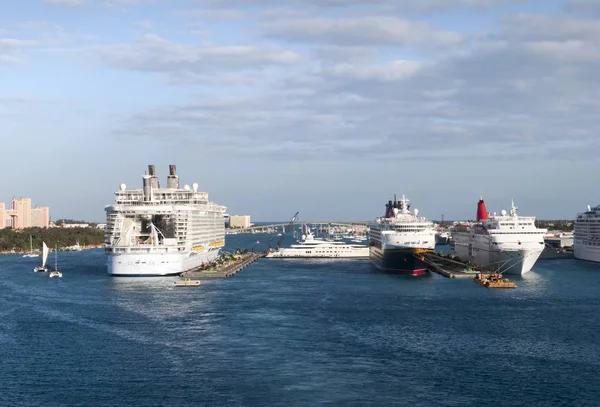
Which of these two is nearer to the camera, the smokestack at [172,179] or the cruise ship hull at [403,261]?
the cruise ship hull at [403,261]

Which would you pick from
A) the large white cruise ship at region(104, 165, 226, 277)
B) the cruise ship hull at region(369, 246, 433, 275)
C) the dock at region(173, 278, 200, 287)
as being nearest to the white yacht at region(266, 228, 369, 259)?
the large white cruise ship at region(104, 165, 226, 277)

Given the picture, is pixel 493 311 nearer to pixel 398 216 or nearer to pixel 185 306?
pixel 185 306

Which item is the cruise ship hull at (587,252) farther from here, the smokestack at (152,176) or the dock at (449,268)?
the smokestack at (152,176)

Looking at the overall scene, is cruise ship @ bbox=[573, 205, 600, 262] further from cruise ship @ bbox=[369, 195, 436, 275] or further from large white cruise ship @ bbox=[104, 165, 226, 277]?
large white cruise ship @ bbox=[104, 165, 226, 277]

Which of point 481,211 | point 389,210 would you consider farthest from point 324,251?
point 481,211

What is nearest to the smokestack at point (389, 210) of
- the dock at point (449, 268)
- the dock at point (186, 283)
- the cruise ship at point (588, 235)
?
the dock at point (449, 268)

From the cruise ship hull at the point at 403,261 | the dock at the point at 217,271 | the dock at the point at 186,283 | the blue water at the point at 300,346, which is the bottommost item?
the blue water at the point at 300,346

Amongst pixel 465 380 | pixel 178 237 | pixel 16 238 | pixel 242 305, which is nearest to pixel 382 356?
pixel 465 380

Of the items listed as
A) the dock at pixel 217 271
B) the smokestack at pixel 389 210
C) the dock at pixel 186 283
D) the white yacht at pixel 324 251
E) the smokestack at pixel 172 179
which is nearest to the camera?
the dock at pixel 186 283
